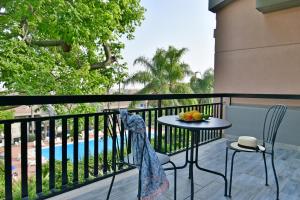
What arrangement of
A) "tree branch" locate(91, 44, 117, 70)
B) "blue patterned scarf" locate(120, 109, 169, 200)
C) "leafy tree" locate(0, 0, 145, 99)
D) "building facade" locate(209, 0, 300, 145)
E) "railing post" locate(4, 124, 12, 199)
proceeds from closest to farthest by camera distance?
"blue patterned scarf" locate(120, 109, 169, 200), "railing post" locate(4, 124, 12, 199), "building facade" locate(209, 0, 300, 145), "leafy tree" locate(0, 0, 145, 99), "tree branch" locate(91, 44, 117, 70)

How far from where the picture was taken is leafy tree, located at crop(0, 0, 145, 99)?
5.29 meters

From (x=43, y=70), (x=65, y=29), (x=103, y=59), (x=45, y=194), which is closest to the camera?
(x=45, y=194)

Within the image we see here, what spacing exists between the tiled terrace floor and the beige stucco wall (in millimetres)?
1708

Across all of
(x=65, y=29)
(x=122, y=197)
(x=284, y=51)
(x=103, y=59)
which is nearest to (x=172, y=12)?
(x=103, y=59)

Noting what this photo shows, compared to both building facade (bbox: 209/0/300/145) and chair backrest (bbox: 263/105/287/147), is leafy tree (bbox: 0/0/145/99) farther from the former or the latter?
chair backrest (bbox: 263/105/287/147)

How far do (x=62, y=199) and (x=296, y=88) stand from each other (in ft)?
13.9

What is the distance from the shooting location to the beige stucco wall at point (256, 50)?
4.06 meters

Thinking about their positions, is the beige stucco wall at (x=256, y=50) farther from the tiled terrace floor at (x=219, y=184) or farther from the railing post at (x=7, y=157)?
the railing post at (x=7, y=157)

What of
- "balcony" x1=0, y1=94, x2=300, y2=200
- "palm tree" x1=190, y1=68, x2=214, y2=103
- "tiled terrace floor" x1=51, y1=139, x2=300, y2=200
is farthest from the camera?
"palm tree" x1=190, y1=68, x2=214, y2=103

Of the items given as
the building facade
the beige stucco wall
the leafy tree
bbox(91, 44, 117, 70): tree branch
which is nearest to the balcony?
the building facade

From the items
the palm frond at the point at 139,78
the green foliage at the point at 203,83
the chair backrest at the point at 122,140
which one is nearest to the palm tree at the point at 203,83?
the green foliage at the point at 203,83

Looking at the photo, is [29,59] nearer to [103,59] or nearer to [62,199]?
[103,59]

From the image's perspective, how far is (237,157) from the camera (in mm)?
3377

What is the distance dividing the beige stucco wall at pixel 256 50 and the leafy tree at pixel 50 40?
11.4ft
